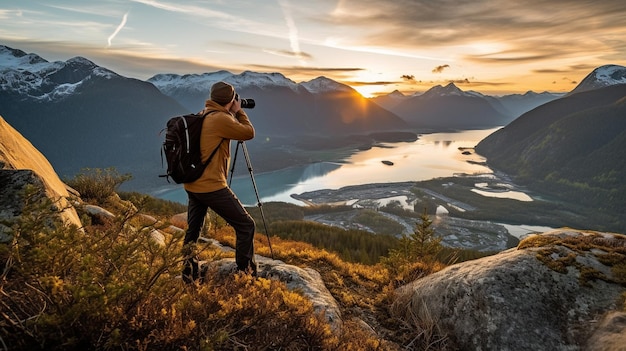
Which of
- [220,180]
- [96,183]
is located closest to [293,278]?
[220,180]

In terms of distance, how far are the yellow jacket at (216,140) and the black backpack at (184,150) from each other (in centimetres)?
7

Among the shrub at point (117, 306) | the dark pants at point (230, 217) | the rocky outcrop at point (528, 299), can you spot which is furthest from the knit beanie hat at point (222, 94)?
the rocky outcrop at point (528, 299)

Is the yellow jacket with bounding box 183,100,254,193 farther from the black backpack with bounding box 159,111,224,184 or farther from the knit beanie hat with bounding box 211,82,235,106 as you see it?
the knit beanie hat with bounding box 211,82,235,106

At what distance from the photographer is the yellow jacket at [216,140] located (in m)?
5.32

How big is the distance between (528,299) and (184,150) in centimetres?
568

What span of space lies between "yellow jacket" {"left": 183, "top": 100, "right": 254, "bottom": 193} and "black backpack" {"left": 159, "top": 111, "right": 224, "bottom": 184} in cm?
7

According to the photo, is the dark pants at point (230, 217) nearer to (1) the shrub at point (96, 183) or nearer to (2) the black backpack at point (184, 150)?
Answer: (2) the black backpack at point (184, 150)

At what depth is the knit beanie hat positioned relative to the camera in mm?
5605

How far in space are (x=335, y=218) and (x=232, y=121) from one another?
384 feet

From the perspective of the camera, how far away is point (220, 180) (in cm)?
546

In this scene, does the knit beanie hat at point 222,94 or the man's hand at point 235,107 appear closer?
the knit beanie hat at point 222,94

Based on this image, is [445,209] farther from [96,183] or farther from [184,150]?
[184,150]

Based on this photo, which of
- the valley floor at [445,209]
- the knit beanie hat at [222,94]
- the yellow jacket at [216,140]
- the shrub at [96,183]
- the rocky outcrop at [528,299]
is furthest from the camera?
the valley floor at [445,209]

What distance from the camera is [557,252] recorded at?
601 centimetres
